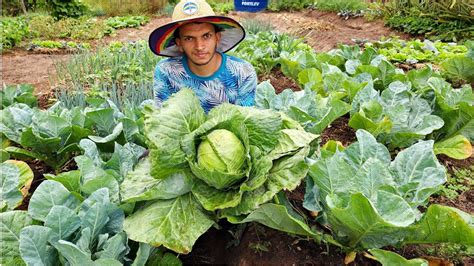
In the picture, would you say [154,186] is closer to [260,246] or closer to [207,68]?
[260,246]

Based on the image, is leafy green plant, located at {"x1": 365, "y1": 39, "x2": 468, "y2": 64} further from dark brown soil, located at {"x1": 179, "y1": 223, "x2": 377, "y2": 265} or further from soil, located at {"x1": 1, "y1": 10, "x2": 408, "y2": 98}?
dark brown soil, located at {"x1": 179, "y1": 223, "x2": 377, "y2": 265}

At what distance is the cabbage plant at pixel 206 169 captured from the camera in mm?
1473

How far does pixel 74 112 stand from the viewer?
2.56 metres

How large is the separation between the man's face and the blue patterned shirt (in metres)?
0.17

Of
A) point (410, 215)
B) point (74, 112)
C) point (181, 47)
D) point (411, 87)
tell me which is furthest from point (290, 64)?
point (410, 215)

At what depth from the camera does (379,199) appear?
4.53ft

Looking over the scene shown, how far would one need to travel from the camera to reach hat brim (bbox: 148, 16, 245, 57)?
2262 millimetres

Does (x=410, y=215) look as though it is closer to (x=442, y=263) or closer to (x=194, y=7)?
(x=442, y=263)

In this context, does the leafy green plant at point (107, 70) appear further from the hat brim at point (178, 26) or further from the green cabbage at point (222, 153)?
the green cabbage at point (222, 153)

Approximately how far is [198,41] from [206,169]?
44.4 inches

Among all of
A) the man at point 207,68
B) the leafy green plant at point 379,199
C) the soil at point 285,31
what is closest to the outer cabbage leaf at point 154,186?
the leafy green plant at point 379,199

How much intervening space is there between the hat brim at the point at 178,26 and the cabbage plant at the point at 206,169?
2.55ft

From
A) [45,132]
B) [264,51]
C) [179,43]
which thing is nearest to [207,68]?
[179,43]

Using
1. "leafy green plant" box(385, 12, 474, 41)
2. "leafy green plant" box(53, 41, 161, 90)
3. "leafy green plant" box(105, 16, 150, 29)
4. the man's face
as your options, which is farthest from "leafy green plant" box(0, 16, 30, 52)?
"leafy green plant" box(385, 12, 474, 41)
